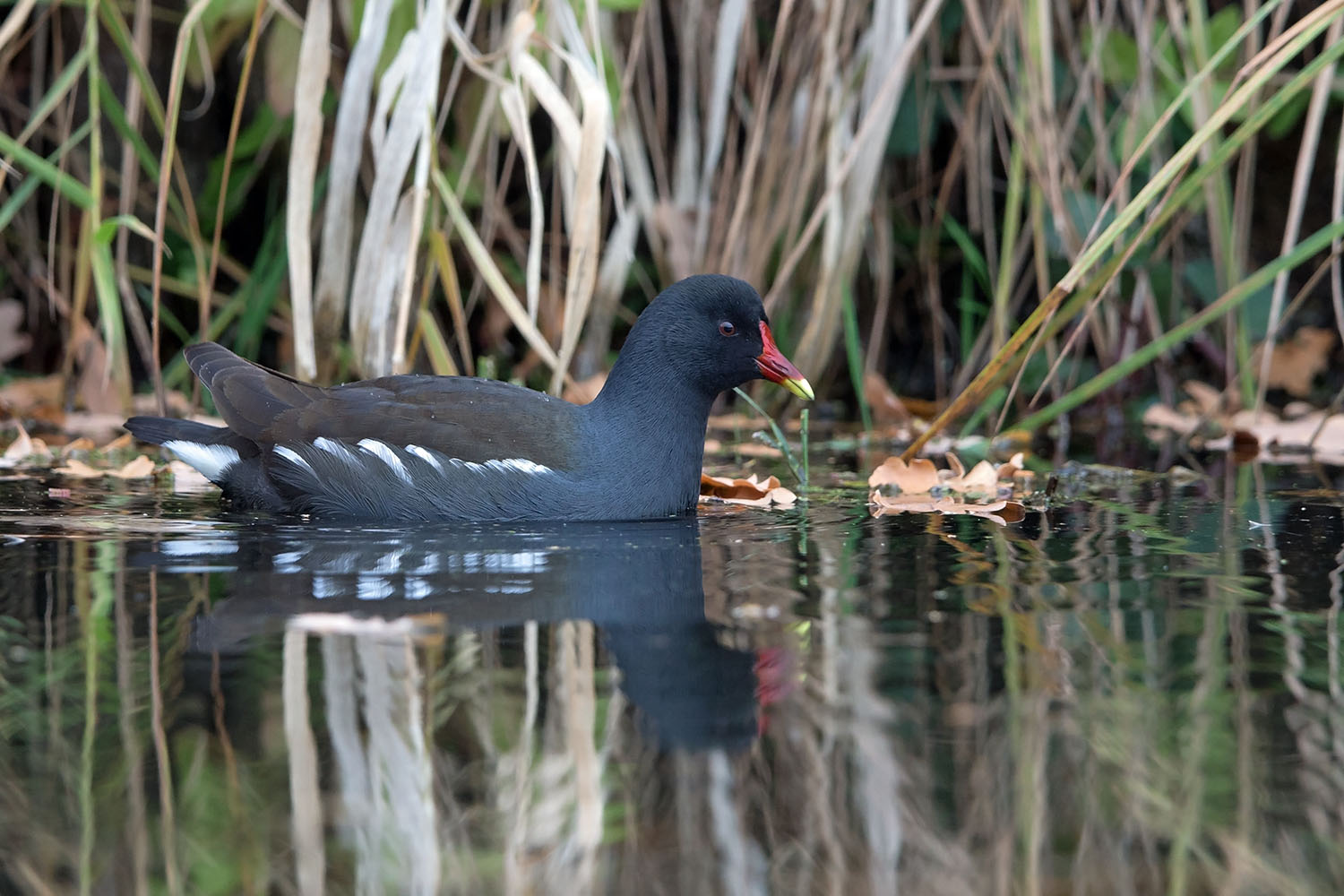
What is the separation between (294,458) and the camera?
3.64 m

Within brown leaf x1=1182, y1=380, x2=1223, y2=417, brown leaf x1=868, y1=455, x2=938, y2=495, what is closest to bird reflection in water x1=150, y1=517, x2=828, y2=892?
brown leaf x1=868, y1=455, x2=938, y2=495

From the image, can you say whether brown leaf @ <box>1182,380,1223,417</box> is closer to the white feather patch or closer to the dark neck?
the dark neck

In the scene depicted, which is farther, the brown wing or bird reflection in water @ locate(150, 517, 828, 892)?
the brown wing

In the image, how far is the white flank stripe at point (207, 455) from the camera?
3.76 meters

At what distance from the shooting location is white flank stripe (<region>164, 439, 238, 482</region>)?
3.76 m

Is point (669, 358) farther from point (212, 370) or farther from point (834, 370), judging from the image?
point (834, 370)

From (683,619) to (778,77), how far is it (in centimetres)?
365

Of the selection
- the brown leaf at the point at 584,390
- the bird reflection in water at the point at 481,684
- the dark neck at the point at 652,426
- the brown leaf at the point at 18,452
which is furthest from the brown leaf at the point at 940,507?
the brown leaf at the point at 18,452

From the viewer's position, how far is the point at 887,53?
491cm

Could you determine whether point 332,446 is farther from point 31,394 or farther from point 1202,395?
point 1202,395

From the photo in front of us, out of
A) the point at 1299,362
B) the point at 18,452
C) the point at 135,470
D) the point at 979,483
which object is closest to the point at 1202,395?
the point at 1299,362

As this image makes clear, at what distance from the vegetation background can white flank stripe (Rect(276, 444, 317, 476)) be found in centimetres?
57

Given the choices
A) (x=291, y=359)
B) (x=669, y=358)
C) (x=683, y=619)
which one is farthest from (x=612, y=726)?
(x=291, y=359)

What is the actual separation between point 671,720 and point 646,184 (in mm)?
3588
